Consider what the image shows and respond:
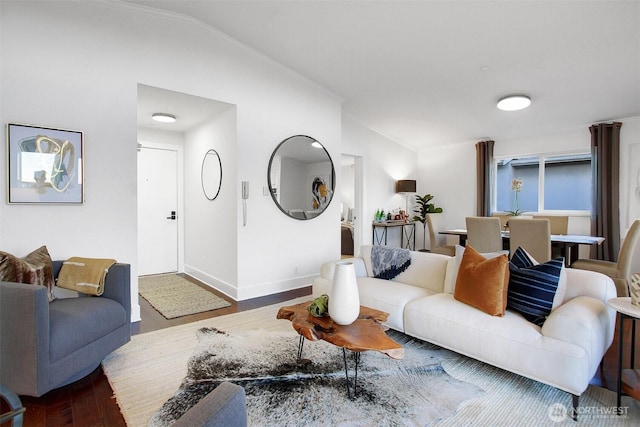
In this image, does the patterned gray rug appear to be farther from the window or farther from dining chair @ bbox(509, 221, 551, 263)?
the window

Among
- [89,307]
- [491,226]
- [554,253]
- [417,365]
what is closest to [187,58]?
[89,307]

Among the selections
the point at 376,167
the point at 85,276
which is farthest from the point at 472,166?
the point at 85,276

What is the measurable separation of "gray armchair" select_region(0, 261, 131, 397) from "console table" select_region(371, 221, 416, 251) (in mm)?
4866

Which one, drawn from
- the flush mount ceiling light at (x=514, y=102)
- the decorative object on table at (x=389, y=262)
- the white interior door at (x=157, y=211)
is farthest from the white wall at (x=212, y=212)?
the flush mount ceiling light at (x=514, y=102)

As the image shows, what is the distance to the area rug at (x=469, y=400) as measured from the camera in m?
1.71

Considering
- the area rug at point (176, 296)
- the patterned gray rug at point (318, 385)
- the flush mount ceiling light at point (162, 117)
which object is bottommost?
the patterned gray rug at point (318, 385)

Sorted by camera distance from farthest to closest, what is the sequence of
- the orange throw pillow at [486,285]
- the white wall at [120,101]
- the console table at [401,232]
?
the console table at [401,232] → the white wall at [120,101] → the orange throw pillow at [486,285]

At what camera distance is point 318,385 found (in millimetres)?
2018

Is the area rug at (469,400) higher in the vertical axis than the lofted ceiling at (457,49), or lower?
lower

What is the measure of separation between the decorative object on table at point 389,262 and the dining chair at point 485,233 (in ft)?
4.86

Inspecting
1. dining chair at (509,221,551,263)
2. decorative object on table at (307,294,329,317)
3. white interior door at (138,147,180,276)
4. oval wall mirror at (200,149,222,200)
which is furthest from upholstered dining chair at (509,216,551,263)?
white interior door at (138,147,180,276)

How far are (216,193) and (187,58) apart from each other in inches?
64.0

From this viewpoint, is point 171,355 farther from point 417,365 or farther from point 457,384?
point 457,384

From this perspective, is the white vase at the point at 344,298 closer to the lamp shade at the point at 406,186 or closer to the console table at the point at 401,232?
the console table at the point at 401,232
